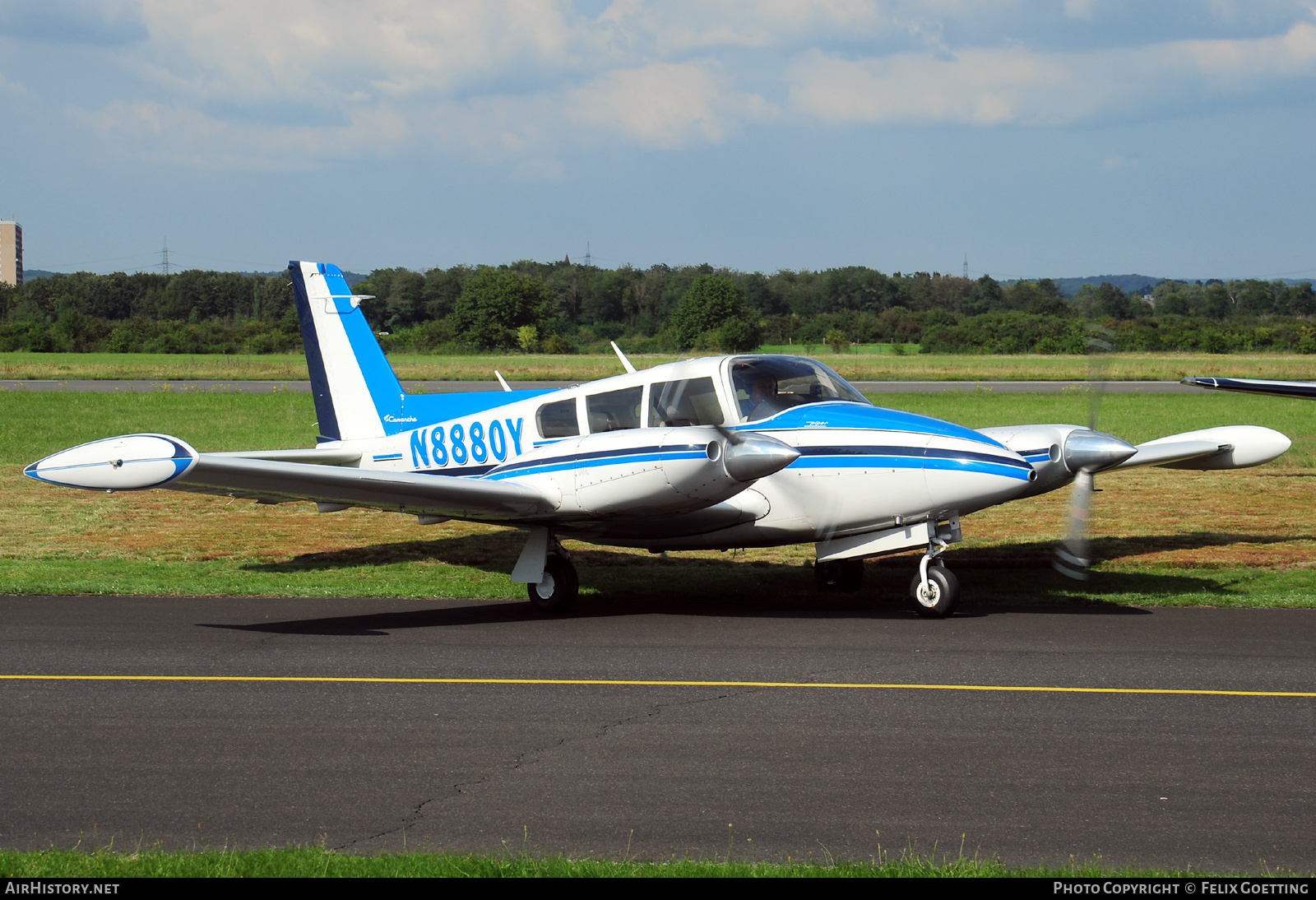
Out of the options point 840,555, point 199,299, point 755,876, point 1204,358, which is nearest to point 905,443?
point 840,555

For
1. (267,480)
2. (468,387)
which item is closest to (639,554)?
(267,480)

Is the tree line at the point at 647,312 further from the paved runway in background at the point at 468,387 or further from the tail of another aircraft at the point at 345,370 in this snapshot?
the tail of another aircraft at the point at 345,370

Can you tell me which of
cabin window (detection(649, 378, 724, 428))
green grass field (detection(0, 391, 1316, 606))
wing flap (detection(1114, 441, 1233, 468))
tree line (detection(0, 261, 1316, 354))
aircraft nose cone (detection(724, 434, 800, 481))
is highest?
tree line (detection(0, 261, 1316, 354))

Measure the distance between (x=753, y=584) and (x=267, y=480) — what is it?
5.85m

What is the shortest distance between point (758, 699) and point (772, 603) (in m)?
3.99

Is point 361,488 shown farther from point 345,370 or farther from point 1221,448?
point 1221,448

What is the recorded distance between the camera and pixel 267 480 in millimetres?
9773

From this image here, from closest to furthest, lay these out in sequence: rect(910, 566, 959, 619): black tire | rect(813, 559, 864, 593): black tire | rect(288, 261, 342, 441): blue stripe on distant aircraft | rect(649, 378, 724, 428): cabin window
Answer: rect(910, 566, 959, 619): black tire → rect(649, 378, 724, 428): cabin window → rect(813, 559, 864, 593): black tire → rect(288, 261, 342, 441): blue stripe on distant aircraft

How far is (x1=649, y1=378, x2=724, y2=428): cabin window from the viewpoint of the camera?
10945 mm

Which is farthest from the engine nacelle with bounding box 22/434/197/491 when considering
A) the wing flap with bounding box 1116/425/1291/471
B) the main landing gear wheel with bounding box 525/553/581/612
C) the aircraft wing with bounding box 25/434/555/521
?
the wing flap with bounding box 1116/425/1291/471

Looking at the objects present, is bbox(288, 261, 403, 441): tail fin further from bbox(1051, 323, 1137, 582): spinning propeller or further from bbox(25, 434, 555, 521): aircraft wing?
bbox(1051, 323, 1137, 582): spinning propeller

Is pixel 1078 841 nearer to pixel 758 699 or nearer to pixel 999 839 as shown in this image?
pixel 999 839

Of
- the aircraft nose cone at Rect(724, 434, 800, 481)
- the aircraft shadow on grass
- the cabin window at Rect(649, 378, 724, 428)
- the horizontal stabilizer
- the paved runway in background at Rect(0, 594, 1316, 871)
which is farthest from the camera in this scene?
the horizontal stabilizer

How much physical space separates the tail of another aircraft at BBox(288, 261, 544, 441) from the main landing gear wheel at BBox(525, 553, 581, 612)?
9.77 ft
